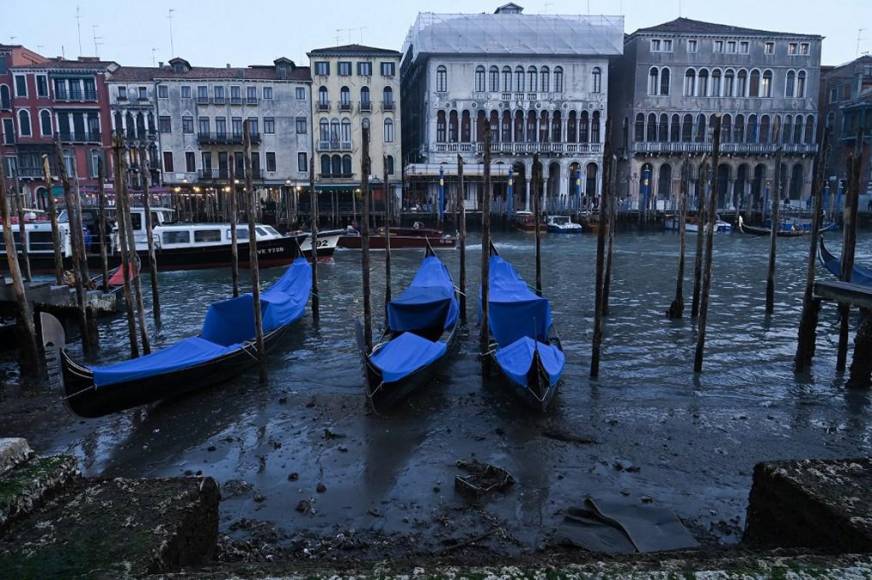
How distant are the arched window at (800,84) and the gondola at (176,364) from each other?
39905mm

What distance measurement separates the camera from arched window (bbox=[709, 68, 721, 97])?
37956 millimetres

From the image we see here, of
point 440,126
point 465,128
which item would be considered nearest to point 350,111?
point 440,126

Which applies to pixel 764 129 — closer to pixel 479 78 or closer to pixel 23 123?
pixel 479 78

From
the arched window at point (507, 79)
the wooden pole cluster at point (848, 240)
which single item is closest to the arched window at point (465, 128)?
the arched window at point (507, 79)

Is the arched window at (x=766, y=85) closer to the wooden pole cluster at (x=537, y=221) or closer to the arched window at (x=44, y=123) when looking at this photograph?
the wooden pole cluster at (x=537, y=221)

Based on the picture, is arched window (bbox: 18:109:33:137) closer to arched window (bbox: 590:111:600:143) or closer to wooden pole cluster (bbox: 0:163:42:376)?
wooden pole cluster (bbox: 0:163:42:376)

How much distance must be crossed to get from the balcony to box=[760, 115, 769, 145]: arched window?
30.9m

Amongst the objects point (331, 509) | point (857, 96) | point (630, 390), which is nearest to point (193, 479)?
point (331, 509)

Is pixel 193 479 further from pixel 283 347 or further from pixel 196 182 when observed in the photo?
pixel 196 182

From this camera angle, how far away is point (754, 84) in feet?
125

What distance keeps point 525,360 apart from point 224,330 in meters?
4.46

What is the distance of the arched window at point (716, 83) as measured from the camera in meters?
38.0

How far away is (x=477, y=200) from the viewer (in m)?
36.7

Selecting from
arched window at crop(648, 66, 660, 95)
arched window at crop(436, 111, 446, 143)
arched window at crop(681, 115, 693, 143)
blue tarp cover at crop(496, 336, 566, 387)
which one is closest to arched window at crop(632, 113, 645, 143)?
arched window at crop(648, 66, 660, 95)
